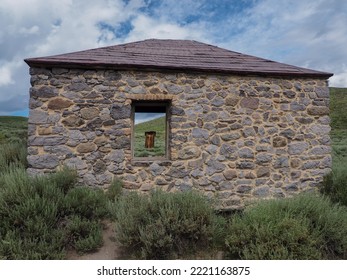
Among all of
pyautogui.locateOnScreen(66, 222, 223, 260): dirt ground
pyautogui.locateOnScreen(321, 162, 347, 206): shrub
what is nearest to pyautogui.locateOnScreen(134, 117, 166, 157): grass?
pyautogui.locateOnScreen(321, 162, 347, 206): shrub

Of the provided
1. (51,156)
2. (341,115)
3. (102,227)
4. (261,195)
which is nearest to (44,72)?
(51,156)

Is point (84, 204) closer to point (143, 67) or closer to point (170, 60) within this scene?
point (143, 67)

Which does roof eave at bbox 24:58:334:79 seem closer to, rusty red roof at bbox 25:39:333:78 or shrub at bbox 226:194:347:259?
rusty red roof at bbox 25:39:333:78

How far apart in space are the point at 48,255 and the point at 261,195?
4058 millimetres

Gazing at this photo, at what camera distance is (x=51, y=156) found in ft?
17.0

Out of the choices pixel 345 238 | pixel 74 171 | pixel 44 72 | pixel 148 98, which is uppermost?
pixel 44 72

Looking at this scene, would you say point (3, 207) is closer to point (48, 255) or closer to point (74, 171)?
point (48, 255)

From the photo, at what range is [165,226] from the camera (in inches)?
148

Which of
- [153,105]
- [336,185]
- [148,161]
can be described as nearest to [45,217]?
[148,161]

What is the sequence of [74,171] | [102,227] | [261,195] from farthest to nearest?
[261,195], [74,171], [102,227]

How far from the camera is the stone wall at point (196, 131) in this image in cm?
521

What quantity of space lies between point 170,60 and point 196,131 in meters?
1.55
